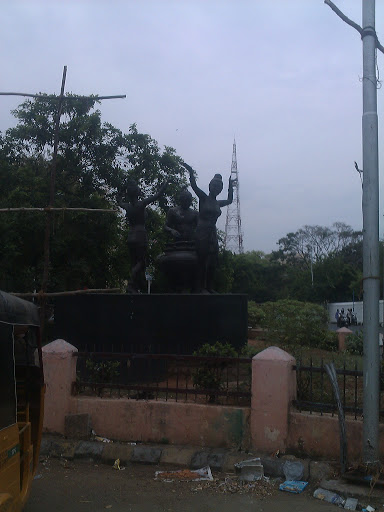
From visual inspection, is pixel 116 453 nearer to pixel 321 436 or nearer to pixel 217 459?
pixel 217 459

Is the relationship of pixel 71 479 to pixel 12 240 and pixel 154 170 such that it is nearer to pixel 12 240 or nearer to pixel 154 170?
pixel 12 240

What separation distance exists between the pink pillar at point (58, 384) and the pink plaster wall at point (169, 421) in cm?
22

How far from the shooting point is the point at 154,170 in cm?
1825

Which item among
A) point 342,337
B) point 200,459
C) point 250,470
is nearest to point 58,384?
point 200,459

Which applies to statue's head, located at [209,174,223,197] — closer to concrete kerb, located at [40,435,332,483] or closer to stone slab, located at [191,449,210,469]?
concrete kerb, located at [40,435,332,483]

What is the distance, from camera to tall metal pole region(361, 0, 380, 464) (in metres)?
5.46

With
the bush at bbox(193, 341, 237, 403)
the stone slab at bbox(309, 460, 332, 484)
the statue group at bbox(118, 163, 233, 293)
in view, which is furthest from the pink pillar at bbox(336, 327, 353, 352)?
the stone slab at bbox(309, 460, 332, 484)

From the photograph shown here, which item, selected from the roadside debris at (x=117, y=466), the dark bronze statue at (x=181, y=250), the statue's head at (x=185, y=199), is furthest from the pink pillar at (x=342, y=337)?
the roadside debris at (x=117, y=466)

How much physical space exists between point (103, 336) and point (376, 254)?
222 inches

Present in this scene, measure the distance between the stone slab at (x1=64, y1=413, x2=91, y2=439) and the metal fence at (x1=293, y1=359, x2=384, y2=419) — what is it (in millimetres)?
2769

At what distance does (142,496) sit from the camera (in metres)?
5.51

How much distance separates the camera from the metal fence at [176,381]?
6.94m

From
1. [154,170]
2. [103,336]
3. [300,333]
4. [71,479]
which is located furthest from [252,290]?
[71,479]

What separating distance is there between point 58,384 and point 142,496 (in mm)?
2428
